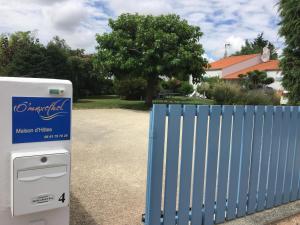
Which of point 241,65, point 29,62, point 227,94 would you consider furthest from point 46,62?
point 241,65

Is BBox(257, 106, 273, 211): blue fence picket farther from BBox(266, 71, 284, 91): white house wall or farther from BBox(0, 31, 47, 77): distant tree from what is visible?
BBox(0, 31, 47, 77): distant tree

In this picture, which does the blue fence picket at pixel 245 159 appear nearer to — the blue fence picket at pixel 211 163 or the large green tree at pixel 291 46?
the blue fence picket at pixel 211 163

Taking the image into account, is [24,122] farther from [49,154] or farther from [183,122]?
[183,122]

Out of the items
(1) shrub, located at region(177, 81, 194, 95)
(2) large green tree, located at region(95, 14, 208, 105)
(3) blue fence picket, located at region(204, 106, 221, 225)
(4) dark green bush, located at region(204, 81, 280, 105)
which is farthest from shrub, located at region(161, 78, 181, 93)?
(3) blue fence picket, located at region(204, 106, 221, 225)

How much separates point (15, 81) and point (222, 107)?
2.32 m

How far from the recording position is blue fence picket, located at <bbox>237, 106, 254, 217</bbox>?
422 cm

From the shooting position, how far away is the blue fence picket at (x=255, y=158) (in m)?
4.34

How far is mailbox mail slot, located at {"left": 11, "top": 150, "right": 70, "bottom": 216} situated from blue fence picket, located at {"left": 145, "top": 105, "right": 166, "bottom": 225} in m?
0.96

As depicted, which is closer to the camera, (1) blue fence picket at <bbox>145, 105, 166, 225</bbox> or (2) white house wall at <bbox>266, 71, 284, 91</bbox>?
(1) blue fence picket at <bbox>145, 105, 166, 225</bbox>

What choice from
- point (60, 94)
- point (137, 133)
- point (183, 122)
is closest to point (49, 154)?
point (60, 94)

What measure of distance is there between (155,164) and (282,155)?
2.26 meters

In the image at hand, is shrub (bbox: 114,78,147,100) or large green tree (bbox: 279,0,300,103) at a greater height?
large green tree (bbox: 279,0,300,103)

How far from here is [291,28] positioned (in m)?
13.9

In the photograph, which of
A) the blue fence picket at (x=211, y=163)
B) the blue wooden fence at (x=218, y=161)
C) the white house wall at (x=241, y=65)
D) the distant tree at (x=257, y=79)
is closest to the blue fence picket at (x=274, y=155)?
the blue wooden fence at (x=218, y=161)
